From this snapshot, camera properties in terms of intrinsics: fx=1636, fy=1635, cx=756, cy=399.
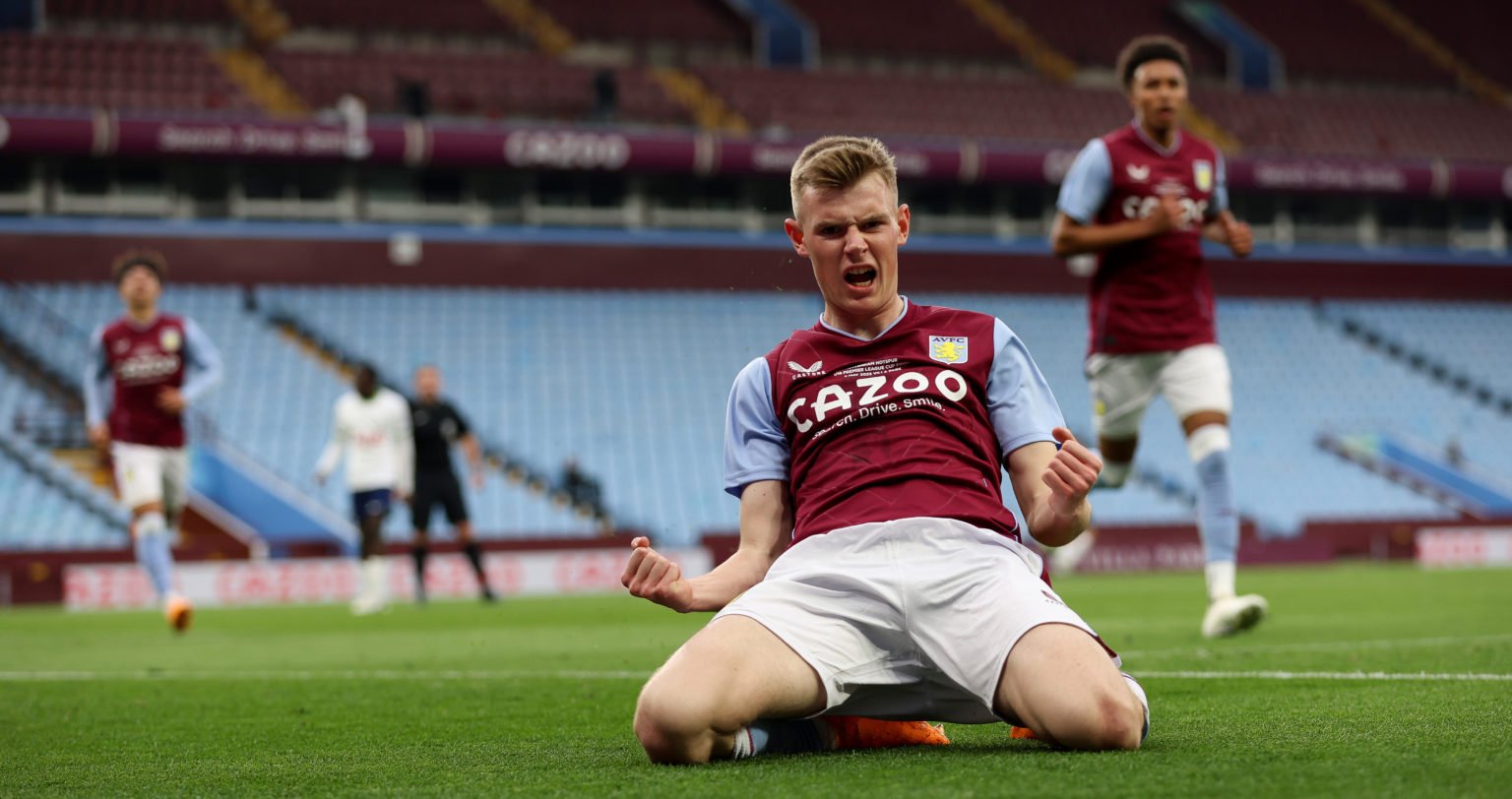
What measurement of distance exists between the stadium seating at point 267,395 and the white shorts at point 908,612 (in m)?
17.6

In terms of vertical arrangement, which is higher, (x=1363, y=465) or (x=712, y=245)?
(x=712, y=245)

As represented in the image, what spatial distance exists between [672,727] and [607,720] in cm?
141

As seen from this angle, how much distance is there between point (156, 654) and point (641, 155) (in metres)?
18.9

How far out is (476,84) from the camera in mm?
27922

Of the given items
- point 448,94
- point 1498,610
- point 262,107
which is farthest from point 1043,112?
point 1498,610

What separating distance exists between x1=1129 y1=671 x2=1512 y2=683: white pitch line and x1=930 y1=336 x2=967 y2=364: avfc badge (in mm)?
2056

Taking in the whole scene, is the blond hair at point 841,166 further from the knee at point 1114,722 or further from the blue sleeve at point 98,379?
the blue sleeve at point 98,379

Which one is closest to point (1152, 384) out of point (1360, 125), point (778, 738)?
point (778, 738)

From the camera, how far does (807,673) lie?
3.46 metres

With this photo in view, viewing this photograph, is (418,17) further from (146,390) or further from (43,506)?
(146,390)

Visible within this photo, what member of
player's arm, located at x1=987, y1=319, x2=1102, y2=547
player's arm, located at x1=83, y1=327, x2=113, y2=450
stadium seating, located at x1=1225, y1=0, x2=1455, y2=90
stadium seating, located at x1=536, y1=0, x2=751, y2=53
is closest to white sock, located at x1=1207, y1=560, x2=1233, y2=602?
player's arm, located at x1=987, y1=319, x2=1102, y2=547

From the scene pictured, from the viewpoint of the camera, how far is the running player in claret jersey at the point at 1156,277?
23.8 ft

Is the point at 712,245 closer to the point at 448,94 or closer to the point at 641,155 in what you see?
the point at 641,155

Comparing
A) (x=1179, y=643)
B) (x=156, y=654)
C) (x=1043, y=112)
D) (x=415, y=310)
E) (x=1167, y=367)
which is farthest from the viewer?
(x=1043, y=112)
